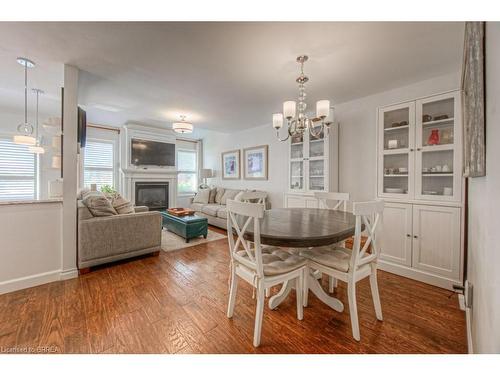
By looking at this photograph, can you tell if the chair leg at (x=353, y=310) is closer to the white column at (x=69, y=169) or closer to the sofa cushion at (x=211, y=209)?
the white column at (x=69, y=169)

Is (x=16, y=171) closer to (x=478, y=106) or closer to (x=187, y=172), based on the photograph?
(x=187, y=172)

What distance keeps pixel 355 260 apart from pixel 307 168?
232cm

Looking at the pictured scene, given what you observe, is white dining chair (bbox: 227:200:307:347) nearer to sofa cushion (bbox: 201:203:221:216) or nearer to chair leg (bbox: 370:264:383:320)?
chair leg (bbox: 370:264:383:320)

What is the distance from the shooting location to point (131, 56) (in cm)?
208

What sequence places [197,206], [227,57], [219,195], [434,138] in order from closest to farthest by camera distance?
1. [227,57]
2. [434,138]
3. [197,206]
4. [219,195]

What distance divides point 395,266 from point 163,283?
108 inches

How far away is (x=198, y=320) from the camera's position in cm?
166

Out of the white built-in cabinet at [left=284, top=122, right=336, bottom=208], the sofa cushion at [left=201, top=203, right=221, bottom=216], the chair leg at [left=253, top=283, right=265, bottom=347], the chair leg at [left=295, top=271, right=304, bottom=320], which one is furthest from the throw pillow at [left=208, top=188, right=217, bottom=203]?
the chair leg at [left=253, top=283, right=265, bottom=347]

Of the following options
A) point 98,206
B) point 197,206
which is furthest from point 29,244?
point 197,206

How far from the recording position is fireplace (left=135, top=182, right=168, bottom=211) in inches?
218
